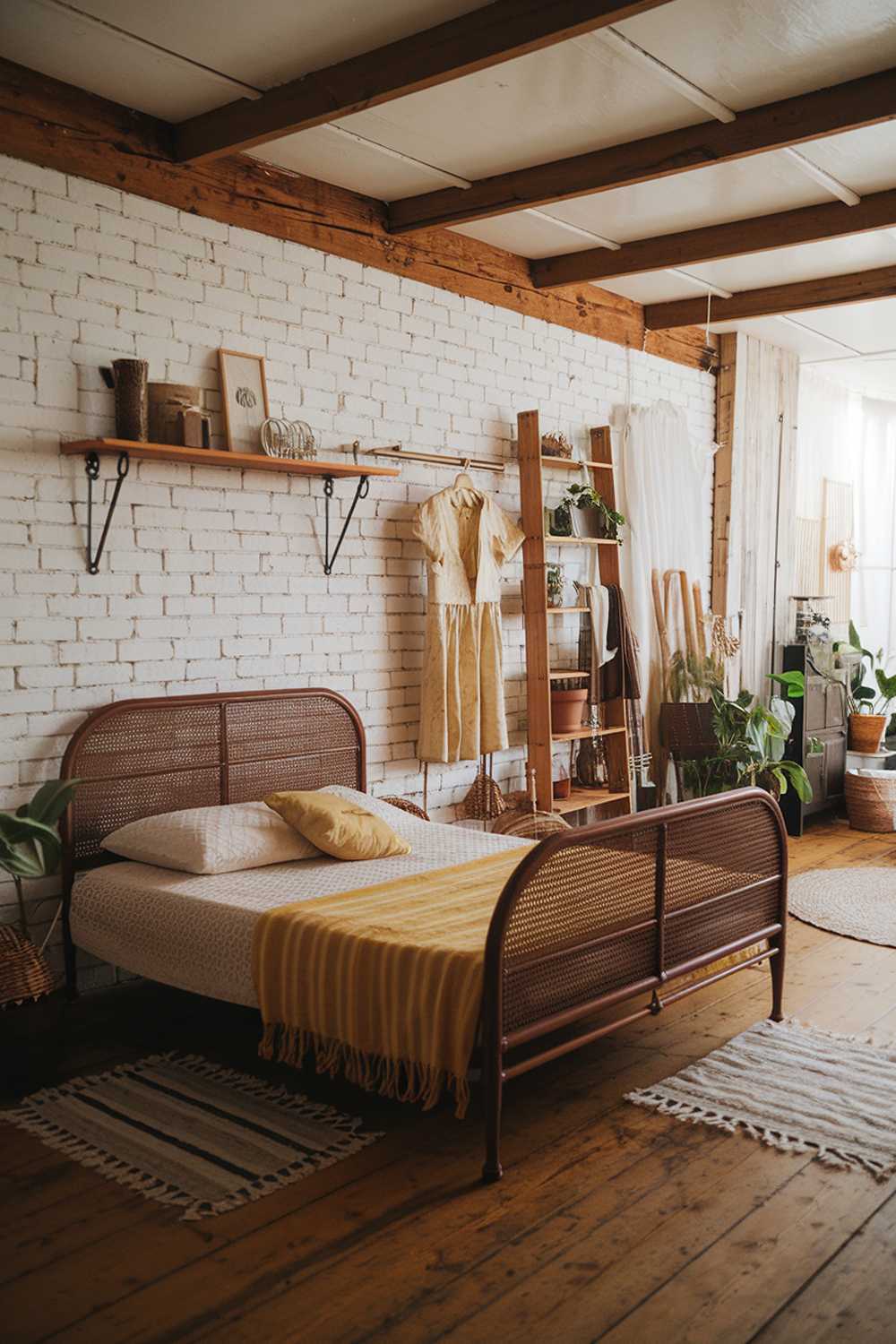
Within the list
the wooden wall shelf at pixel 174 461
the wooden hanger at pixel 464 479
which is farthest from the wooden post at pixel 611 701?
the wooden wall shelf at pixel 174 461

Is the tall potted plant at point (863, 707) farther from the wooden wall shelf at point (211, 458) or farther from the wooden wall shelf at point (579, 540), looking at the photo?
the wooden wall shelf at point (211, 458)

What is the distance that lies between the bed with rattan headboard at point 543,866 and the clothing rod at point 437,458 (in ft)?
3.41

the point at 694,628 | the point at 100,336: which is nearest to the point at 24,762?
the point at 100,336

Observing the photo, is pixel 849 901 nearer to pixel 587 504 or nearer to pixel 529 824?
pixel 529 824

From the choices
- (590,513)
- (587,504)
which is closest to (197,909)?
(587,504)

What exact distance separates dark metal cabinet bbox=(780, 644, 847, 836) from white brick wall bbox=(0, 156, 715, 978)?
6.96 feet

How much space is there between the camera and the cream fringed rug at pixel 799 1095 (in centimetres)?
303

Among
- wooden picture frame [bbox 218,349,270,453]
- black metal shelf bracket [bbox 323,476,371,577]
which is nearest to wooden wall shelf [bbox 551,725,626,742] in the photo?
black metal shelf bracket [bbox 323,476,371,577]

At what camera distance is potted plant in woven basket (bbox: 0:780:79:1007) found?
322 centimetres

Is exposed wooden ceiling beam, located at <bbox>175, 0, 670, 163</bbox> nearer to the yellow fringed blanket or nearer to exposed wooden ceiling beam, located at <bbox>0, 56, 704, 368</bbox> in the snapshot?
Answer: exposed wooden ceiling beam, located at <bbox>0, 56, 704, 368</bbox>

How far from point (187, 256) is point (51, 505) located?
1.07 metres

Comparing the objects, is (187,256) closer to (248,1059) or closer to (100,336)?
Answer: (100,336)

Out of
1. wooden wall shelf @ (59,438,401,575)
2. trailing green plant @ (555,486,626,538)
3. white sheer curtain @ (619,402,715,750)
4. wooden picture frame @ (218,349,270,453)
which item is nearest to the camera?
wooden wall shelf @ (59,438,401,575)

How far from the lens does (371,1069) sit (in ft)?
10.2
